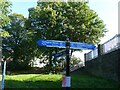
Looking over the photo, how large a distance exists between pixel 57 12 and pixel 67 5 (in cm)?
171

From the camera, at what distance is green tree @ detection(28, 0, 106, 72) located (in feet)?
137

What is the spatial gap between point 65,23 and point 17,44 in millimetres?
16855

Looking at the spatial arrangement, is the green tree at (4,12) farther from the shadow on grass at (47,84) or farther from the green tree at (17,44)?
the green tree at (17,44)

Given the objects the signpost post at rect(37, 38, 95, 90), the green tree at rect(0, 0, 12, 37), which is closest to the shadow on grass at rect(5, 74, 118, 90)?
the green tree at rect(0, 0, 12, 37)

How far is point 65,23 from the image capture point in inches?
1655

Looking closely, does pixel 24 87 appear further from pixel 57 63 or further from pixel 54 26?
pixel 57 63

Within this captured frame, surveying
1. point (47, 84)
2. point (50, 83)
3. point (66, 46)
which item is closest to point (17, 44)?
point (50, 83)

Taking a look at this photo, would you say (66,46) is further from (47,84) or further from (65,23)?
(65,23)

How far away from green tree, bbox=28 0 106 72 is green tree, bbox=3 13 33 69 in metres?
11.0

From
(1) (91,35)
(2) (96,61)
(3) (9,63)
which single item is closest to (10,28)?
(3) (9,63)

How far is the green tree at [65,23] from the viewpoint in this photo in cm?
4168

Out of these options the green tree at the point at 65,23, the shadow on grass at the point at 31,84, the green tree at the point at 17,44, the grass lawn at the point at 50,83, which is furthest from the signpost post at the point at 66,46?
the green tree at the point at 17,44

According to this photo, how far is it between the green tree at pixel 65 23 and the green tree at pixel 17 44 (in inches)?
432

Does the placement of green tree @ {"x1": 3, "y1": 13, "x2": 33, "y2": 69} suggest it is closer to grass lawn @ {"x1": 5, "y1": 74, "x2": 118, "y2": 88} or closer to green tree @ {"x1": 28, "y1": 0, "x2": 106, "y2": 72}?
green tree @ {"x1": 28, "y1": 0, "x2": 106, "y2": 72}
